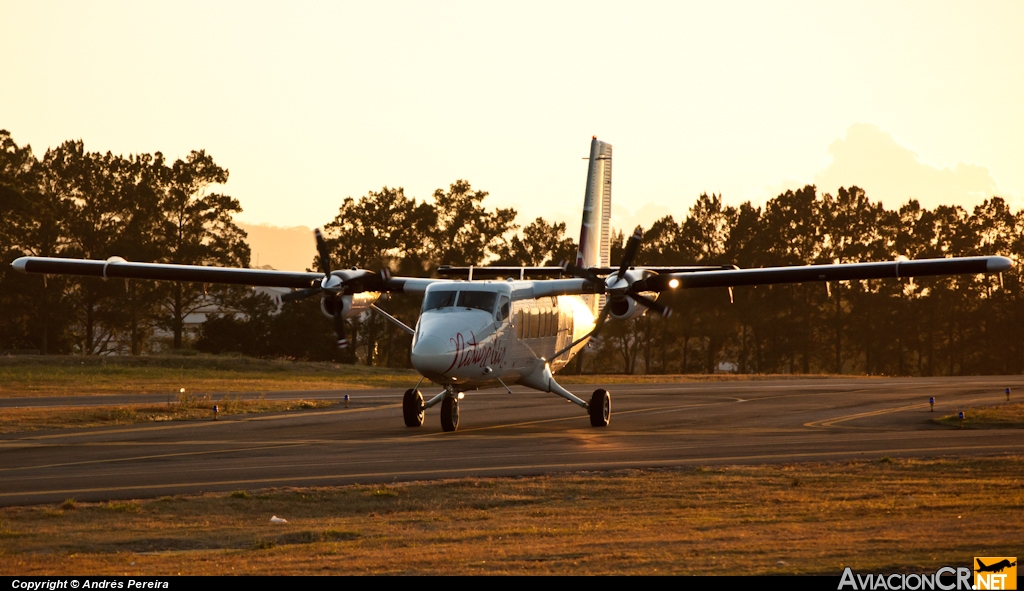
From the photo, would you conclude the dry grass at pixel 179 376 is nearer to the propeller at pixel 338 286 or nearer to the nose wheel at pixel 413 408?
the propeller at pixel 338 286

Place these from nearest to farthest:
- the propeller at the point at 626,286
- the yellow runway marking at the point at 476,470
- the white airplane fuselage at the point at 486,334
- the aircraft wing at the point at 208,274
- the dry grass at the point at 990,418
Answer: the yellow runway marking at the point at 476,470
the white airplane fuselage at the point at 486,334
the propeller at the point at 626,286
the dry grass at the point at 990,418
the aircraft wing at the point at 208,274

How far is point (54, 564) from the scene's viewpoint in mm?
10266

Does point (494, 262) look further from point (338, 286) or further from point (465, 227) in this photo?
point (338, 286)

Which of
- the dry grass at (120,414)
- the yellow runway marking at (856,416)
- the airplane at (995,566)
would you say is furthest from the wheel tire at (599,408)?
the airplane at (995,566)

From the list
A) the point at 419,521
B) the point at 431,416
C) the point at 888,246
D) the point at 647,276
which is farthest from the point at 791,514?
the point at 888,246

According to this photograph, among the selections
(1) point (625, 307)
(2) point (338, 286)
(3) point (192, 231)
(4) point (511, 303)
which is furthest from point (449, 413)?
(3) point (192, 231)

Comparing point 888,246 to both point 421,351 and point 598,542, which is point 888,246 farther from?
point 598,542

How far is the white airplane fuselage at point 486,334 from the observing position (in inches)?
942

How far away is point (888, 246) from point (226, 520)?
3378 inches

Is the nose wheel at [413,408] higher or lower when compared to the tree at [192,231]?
lower

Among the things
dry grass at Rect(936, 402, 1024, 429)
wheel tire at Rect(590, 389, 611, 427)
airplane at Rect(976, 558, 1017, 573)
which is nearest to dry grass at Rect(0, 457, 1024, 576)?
airplane at Rect(976, 558, 1017, 573)

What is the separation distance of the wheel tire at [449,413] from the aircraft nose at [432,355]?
6.04 feet

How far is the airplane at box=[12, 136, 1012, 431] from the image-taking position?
2478 centimetres

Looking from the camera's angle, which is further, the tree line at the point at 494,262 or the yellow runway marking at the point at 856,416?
the tree line at the point at 494,262
